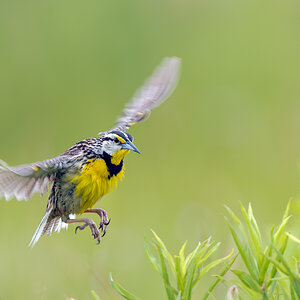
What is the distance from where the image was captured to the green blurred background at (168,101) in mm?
7422

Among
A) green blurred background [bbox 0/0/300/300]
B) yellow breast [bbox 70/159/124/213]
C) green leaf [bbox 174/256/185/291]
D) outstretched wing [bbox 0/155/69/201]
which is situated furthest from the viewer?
green blurred background [bbox 0/0/300/300]

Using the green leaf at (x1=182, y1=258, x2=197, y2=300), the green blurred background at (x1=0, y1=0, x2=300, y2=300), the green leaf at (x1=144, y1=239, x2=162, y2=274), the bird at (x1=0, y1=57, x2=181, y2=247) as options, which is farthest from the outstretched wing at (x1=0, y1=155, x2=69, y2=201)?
the green blurred background at (x1=0, y1=0, x2=300, y2=300)

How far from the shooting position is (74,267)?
13.0 feet

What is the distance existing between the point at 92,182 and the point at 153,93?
1.39 meters

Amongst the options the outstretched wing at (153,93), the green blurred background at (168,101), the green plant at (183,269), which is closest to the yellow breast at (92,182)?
the outstretched wing at (153,93)

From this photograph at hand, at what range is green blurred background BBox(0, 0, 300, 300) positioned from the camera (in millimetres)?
7422

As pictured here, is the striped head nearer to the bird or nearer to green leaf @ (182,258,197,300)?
the bird

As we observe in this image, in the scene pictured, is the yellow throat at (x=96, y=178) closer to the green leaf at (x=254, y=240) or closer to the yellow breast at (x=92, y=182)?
the yellow breast at (x=92, y=182)

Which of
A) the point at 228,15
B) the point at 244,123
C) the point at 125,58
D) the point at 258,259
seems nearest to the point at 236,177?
the point at 244,123

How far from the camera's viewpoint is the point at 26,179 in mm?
3246

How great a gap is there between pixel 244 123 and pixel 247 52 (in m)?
1.63

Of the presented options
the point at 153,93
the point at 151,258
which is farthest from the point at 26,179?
the point at 153,93

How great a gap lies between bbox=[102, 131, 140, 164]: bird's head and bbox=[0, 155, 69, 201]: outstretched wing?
264mm

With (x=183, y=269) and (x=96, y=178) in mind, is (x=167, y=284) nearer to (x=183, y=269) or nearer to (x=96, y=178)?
(x=183, y=269)
